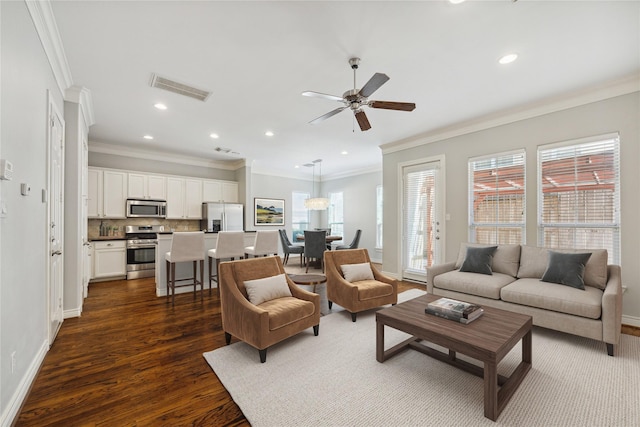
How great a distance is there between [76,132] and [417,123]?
472cm

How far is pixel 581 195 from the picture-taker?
11.2ft

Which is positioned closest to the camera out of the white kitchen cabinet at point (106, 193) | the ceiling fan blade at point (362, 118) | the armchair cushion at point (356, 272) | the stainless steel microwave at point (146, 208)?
the ceiling fan blade at point (362, 118)

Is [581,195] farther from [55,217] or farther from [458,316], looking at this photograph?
[55,217]

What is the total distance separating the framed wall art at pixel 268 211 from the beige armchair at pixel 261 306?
4908mm

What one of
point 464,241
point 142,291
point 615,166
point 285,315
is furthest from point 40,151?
point 615,166

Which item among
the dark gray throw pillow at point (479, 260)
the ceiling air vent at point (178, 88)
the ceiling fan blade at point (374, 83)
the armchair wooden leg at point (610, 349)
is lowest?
the armchair wooden leg at point (610, 349)

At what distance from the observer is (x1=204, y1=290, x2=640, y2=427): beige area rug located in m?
1.69

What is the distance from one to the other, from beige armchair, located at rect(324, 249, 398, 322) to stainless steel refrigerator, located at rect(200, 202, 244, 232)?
13.1ft

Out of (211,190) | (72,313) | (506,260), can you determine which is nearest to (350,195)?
(211,190)

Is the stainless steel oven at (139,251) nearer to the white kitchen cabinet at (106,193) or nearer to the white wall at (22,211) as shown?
A: the white kitchen cabinet at (106,193)

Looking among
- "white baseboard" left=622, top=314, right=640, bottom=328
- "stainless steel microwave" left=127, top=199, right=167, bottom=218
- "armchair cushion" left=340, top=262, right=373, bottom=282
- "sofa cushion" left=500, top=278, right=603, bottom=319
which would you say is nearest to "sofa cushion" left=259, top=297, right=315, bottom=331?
"armchair cushion" left=340, top=262, right=373, bottom=282

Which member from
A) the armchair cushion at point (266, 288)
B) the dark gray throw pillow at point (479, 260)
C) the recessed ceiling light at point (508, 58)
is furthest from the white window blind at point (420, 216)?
the armchair cushion at point (266, 288)

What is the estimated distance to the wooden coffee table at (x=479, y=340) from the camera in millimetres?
1701

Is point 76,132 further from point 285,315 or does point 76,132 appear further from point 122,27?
point 285,315
